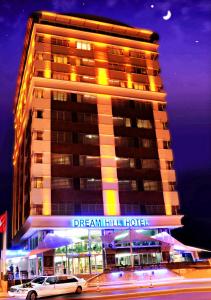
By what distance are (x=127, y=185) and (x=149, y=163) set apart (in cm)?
690

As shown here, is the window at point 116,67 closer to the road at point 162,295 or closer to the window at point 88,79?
the window at point 88,79

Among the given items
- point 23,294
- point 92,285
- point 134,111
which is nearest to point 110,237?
point 92,285

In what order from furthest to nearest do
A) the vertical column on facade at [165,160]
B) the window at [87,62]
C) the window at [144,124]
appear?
the window at [87,62] < the window at [144,124] < the vertical column on facade at [165,160]

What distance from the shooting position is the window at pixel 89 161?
216ft

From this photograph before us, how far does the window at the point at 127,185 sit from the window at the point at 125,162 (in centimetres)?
296

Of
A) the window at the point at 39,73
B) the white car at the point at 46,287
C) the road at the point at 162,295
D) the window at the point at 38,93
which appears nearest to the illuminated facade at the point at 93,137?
the window at the point at 38,93

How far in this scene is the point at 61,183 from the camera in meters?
63.0

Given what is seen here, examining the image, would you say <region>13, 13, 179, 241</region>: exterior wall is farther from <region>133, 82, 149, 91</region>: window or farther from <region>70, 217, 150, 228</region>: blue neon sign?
<region>70, 217, 150, 228</region>: blue neon sign

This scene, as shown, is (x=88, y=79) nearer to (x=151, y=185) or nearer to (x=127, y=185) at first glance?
(x=127, y=185)

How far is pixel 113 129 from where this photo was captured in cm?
7044

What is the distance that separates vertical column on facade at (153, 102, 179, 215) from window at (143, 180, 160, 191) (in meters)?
1.33

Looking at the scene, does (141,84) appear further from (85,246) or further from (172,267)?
(172,267)

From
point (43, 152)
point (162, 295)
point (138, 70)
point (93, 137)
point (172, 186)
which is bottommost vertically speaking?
point (162, 295)

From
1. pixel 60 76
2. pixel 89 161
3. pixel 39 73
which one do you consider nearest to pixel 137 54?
pixel 60 76
